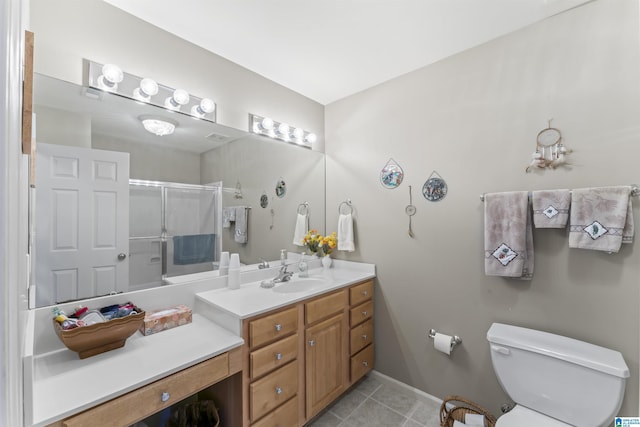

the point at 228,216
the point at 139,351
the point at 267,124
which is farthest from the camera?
the point at 267,124

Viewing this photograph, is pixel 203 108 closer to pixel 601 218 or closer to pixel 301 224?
pixel 301 224

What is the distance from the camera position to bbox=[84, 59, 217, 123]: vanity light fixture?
1376 mm

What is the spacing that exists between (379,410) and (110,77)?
2.65 m

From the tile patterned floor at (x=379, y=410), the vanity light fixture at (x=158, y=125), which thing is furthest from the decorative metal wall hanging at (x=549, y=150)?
the vanity light fixture at (x=158, y=125)

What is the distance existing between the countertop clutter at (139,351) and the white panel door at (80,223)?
4.6 inches

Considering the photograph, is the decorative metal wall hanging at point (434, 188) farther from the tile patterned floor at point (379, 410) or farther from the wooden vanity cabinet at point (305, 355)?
the tile patterned floor at point (379, 410)

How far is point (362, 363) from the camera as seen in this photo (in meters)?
2.14

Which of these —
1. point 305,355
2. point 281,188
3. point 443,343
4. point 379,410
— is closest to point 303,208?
point 281,188

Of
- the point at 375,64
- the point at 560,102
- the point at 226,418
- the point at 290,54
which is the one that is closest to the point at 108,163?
the point at 290,54

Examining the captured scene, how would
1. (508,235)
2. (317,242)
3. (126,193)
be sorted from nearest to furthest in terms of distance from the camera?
1. (126,193)
2. (508,235)
3. (317,242)

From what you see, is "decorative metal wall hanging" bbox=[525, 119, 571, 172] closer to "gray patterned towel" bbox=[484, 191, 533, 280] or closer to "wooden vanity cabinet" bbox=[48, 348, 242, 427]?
"gray patterned towel" bbox=[484, 191, 533, 280]

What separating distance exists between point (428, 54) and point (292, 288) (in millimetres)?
1971

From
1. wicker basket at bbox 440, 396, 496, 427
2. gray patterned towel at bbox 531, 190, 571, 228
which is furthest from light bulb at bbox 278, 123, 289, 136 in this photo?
wicker basket at bbox 440, 396, 496, 427

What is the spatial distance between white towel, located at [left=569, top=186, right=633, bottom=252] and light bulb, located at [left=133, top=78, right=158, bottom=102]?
2.36 m
